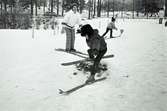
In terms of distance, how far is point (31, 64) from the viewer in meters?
8.58

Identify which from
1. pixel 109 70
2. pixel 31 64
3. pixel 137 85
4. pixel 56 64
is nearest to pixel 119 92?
pixel 137 85

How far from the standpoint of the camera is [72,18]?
9.53 m

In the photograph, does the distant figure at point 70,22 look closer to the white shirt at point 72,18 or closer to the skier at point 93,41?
the white shirt at point 72,18

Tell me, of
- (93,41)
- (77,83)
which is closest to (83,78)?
(77,83)

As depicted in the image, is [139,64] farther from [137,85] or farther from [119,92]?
[119,92]

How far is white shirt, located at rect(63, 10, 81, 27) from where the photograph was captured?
950 cm

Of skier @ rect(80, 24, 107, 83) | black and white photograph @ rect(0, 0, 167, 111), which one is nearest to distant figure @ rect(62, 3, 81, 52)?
black and white photograph @ rect(0, 0, 167, 111)

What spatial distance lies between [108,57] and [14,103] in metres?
4.28

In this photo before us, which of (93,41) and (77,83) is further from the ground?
(93,41)

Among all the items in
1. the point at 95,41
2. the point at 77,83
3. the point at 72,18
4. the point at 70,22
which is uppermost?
the point at 72,18

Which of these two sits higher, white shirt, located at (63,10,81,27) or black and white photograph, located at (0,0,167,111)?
white shirt, located at (63,10,81,27)

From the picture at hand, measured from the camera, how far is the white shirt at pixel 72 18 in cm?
950

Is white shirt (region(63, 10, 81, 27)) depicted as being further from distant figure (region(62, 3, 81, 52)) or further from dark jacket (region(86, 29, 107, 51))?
dark jacket (region(86, 29, 107, 51))

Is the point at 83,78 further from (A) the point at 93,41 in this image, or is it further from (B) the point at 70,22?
(B) the point at 70,22
